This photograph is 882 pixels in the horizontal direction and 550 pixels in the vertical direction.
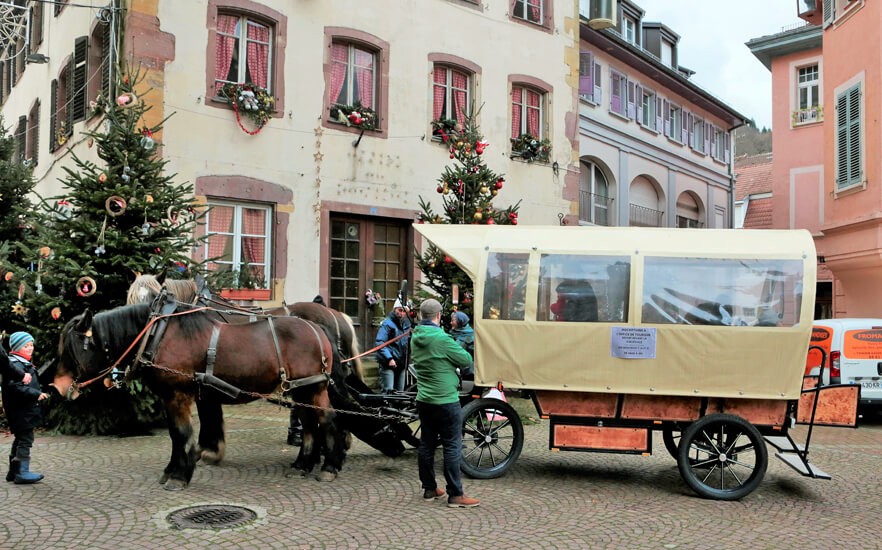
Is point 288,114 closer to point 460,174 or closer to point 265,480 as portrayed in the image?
point 460,174

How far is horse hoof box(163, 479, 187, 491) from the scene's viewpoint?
6.70 meters

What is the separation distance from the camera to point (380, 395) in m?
7.98

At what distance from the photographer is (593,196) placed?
2245 cm

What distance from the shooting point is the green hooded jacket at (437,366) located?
6328mm

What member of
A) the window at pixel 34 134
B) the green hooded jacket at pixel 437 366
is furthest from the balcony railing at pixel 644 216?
the green hooded jacket at pixel 437 366

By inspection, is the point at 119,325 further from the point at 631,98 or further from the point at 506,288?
the point at 631,98

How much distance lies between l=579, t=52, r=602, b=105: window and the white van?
37.3ft

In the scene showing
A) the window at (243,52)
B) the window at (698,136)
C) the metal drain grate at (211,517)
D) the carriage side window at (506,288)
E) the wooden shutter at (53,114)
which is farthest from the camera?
the window at (698,136)

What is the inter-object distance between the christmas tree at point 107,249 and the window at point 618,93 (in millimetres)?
16192

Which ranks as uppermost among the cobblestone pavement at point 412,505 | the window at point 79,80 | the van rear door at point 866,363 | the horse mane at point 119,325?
the window at point 79,80

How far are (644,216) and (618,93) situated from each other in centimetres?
409

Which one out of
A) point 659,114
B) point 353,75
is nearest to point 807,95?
point 659,114

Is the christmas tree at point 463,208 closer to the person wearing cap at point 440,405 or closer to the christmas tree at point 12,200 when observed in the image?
the person wearing cap at point 440,405

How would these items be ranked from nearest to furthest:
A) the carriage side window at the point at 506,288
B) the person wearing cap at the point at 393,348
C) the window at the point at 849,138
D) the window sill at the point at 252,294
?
the carriage side window at the point at 506,288 → the person wearing cap at the point at 393,348 → the window sill at the point at 252,294 → the window at the point at 849,138
